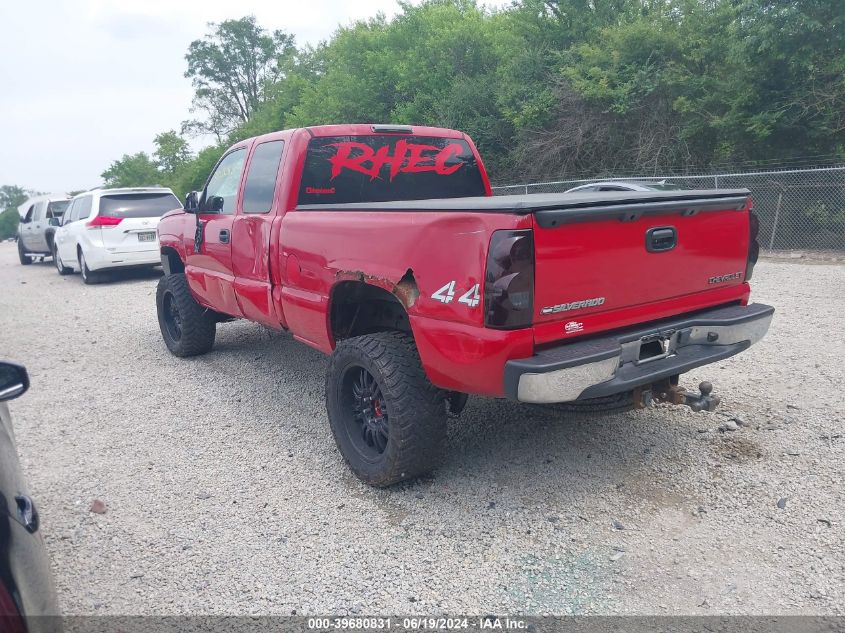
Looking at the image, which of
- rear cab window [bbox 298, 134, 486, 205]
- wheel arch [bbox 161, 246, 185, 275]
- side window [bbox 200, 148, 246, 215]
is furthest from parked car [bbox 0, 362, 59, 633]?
wheel arch [bbox 161, 246, 185, 275]

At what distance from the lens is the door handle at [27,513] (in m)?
1.77

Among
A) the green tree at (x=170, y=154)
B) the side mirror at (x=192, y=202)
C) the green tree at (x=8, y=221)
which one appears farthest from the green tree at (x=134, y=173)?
the side mirror at (x=192, y=202)

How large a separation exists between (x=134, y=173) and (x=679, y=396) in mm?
48830

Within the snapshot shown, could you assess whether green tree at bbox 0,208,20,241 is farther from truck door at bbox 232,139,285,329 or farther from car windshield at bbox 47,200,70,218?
truck door at bbox 232,139,285,329

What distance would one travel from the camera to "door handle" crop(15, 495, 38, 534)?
1.77 meters

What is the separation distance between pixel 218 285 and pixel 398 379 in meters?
2.67

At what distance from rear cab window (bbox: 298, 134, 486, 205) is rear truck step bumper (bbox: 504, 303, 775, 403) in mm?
2250

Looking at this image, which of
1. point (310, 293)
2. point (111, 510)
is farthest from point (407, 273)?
point (111, 510)

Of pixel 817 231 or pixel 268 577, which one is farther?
pixel 817 231

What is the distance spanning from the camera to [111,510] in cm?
360

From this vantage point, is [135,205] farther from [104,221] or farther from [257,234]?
[257,234]

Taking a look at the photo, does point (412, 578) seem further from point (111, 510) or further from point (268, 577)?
point (111, 510)

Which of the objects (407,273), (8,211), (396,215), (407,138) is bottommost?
(8,211)

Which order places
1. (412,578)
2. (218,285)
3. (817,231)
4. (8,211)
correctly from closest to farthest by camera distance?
(412,578), (218,285), (817,231), (8,211)
